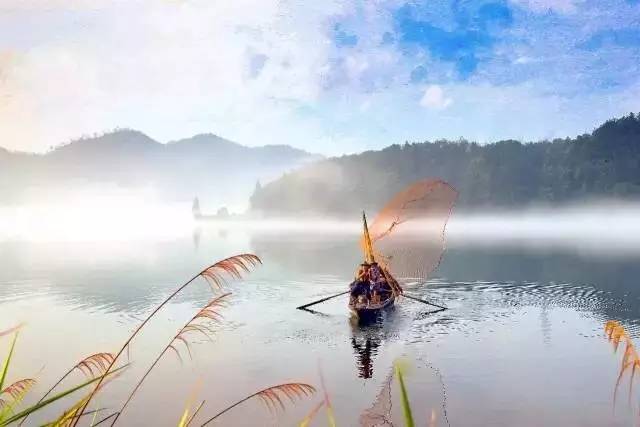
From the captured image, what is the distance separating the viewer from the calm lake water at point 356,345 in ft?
60.8

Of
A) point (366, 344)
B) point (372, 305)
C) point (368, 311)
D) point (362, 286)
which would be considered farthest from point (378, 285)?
point (366, 344)

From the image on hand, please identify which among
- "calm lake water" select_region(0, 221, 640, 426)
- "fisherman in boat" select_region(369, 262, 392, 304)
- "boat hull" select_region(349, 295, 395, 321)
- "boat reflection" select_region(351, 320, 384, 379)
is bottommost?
"calm lake water" select_region(0, 221, 640, 426)

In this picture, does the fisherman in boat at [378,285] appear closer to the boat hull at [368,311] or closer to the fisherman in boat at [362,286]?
the fisherman in boat at [362,286]

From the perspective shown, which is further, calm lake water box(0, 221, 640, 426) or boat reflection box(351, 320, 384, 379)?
boat reflection box(351, 320, 384, 379)

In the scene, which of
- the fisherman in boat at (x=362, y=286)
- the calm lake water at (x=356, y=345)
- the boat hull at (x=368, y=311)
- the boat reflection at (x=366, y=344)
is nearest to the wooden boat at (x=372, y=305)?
the boat hull at (x=368, y=311)

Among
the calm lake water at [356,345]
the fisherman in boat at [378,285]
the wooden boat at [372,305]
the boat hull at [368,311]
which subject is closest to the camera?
the calm lake water at [356,345]

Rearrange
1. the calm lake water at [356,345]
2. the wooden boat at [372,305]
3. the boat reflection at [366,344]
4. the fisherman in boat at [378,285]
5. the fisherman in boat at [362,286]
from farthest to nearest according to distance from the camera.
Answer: the fisherman in boat at [378,285] < the fisherman in boat at [362,286] < the wooden boat at [372,305] < the boat reflection at [366,344] < the calm lake water at [356,345]

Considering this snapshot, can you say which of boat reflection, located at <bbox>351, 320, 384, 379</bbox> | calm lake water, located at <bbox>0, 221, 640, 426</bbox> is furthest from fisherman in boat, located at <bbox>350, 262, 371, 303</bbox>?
calm lake water, located at <bbox>0, 221, 640, 426</bbox>

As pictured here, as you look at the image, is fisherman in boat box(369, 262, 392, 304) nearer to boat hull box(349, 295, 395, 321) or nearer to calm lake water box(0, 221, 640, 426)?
boat hull box(349, 295, 395, 321)

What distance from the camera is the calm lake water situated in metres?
18.5

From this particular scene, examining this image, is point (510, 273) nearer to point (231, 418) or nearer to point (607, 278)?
point (607, 278)

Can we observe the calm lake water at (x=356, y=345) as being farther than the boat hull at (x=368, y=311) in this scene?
No

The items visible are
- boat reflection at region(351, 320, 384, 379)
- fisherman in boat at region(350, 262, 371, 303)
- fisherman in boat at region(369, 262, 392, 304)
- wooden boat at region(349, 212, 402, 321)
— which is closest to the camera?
boat reflection at region(351, 320, 384, 379)

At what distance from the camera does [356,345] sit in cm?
2717
